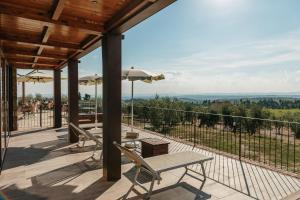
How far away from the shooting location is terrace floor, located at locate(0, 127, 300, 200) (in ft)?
10.6

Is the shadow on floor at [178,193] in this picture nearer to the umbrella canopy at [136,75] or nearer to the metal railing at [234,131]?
the metal railing at [234,131]

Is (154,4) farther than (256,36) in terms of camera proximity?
No

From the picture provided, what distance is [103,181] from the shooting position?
12.3 feet

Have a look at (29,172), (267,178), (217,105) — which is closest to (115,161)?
(29,172)

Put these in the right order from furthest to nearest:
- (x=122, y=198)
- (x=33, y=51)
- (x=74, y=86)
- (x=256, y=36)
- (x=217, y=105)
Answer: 1. (x=217, y=105)
2. (x=256, y=36)
3. (x=74, y=86)
4. (x=33, y=51)
5. (x=122, y=198)

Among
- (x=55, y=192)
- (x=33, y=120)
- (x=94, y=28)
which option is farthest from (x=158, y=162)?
(x=33, y=120)

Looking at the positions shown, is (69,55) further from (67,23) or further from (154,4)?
(154,4)

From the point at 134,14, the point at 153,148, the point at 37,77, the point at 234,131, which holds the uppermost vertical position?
the point at 134,14

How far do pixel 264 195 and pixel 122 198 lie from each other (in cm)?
202

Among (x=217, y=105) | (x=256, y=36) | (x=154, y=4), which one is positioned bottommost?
(x=217, y=105)

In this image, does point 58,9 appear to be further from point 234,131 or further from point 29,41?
point 234,131

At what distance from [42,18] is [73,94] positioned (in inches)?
149

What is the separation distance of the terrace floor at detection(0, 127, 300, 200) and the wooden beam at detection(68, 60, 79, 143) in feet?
4.71

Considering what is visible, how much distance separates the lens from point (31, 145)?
253 inches
